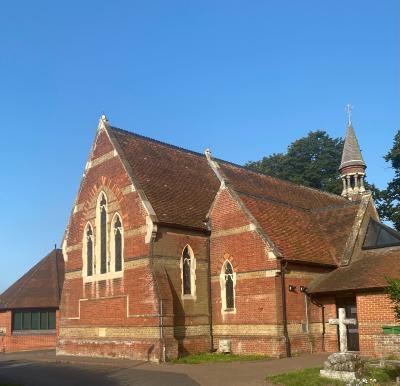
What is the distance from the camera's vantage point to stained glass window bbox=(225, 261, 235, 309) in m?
23.7

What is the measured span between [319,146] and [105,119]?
40642 millimetres

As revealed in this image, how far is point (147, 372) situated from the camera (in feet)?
58.8

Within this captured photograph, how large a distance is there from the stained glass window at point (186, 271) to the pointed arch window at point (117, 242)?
304 cm

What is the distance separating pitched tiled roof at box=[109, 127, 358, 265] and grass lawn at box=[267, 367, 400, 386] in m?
7.90

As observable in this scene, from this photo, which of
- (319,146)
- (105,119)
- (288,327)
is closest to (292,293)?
(288,327)

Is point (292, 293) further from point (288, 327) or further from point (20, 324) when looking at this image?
point (20, 324)

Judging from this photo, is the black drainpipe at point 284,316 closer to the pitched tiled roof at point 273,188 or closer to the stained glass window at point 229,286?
the stained glass window at point 229,286

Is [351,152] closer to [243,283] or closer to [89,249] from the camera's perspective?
[243,283]

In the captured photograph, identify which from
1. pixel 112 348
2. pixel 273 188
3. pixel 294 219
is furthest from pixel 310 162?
pixel 112 348

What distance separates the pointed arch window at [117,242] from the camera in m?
24.6

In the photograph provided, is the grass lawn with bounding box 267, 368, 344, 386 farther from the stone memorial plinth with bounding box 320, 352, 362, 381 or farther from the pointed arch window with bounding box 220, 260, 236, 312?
the pointed arch window with bounding box 220, 260, 236, 312

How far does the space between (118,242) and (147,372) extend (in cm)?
816

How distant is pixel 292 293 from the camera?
22.4 metres

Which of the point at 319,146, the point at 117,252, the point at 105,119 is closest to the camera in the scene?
the point at 117,252
